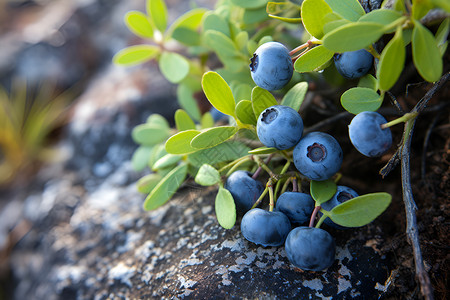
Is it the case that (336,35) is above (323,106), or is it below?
above

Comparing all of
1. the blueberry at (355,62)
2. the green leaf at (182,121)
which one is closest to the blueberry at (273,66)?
the blueberry at (355,62)

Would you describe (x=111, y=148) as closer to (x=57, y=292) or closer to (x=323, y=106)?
(x=57, y=292)

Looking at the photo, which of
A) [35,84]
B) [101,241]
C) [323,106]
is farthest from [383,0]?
[35,84]

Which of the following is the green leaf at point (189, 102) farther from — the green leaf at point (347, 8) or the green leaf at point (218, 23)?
the green leaf at point (347, 8)

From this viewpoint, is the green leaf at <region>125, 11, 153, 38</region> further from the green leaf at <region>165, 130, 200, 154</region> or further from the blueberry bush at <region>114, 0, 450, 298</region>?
the green leaf at <region>165, 130, 200, 154</region>

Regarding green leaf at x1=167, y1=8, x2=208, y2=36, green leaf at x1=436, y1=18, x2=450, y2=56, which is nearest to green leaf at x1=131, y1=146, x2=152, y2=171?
green leaf at x1=167, y1=8, x2=208, y2=36

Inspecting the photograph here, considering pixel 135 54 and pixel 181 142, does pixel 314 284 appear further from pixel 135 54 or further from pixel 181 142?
pixel 135 54

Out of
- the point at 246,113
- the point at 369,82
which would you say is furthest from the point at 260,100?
the point at 369,82
